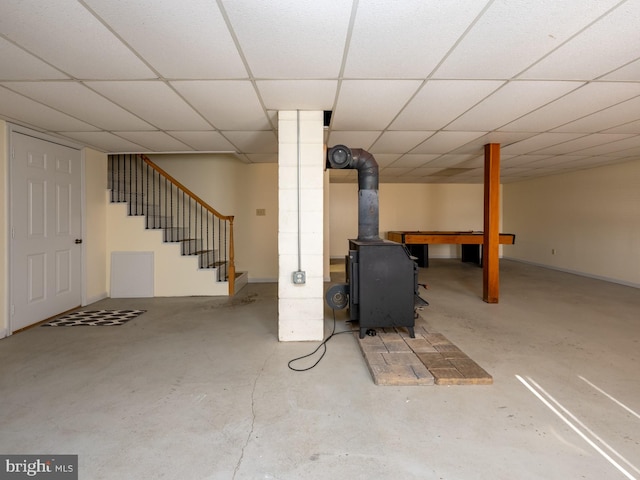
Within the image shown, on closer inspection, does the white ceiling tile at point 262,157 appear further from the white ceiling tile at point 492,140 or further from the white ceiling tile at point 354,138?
the white ceiling tile at point 492,140

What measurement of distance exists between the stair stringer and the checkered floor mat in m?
0.89

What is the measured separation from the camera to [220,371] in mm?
2434

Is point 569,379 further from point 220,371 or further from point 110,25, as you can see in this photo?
point 110,25

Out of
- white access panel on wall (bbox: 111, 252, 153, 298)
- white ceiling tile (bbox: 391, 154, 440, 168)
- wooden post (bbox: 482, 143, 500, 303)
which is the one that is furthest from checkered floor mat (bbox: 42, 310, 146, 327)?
wooden post (bbox: 482, 143, 500, 303)

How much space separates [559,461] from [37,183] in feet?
18.0

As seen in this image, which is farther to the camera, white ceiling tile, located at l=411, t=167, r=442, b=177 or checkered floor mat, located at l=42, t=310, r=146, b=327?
white ceiling tile, located at l=411, t=167, r=442, b=177

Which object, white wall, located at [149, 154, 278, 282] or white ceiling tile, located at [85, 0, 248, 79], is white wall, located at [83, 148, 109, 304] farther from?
white ceiling tile, located at [85, 0, 248, 79]

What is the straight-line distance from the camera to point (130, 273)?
4867 millimetres

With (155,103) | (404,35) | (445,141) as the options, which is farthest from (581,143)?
(155,103)

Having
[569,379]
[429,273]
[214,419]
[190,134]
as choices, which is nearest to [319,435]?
[214,419]

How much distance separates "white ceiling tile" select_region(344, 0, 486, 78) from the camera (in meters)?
1.60

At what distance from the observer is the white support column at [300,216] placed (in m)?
3.01

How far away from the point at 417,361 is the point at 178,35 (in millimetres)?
2975

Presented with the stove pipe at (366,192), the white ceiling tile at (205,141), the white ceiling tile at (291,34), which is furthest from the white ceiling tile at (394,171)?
the white ceiling tile at (291,34)
